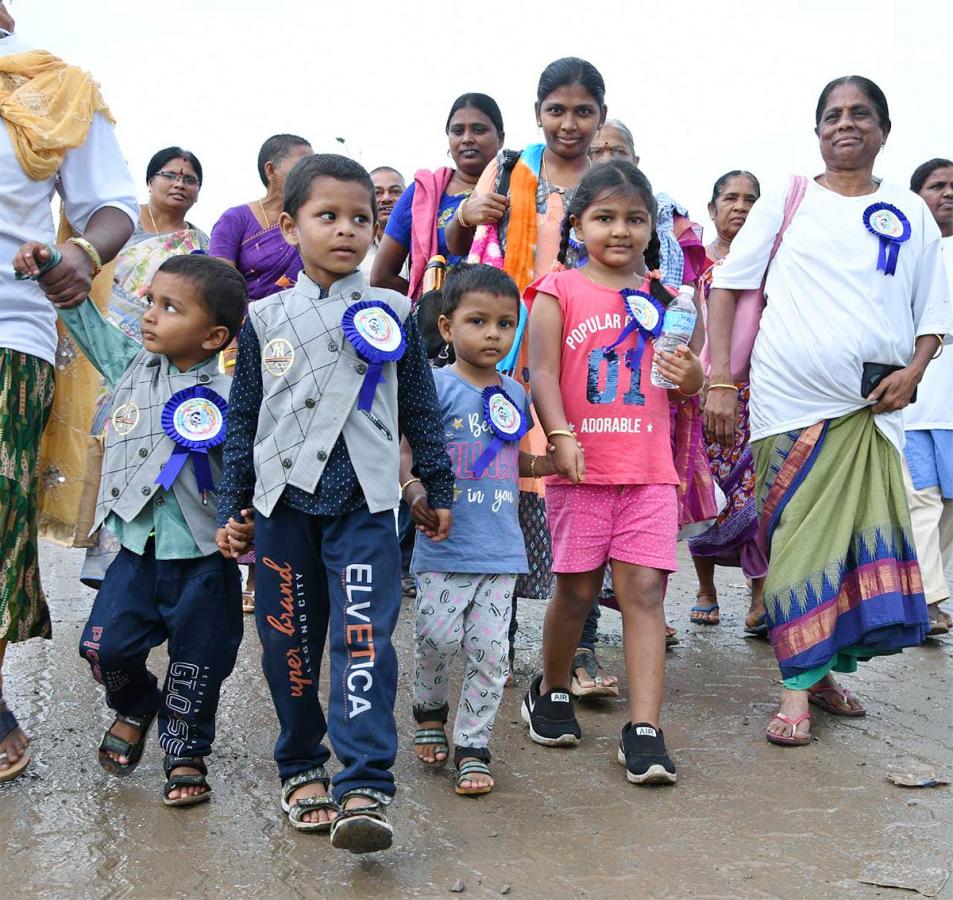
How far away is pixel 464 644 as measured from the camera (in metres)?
3.62

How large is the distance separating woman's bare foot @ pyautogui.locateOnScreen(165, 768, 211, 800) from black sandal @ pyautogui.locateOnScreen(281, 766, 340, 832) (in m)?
0.25

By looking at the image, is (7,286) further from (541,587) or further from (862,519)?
(862,519)

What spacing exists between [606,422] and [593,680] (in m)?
1.14

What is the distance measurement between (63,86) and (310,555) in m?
1.80

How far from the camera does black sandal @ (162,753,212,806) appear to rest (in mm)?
3230

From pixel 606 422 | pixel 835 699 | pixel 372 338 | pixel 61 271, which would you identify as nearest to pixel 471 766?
pixel 606 422

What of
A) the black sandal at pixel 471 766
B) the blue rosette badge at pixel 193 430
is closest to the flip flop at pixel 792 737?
the black sandal at pixel 471 766

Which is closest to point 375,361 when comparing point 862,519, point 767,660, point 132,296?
point 862,519

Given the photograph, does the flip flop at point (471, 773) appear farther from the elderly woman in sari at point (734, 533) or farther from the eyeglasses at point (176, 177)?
the eyeglasses at point (176, 177)

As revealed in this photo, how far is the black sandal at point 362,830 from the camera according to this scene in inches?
105

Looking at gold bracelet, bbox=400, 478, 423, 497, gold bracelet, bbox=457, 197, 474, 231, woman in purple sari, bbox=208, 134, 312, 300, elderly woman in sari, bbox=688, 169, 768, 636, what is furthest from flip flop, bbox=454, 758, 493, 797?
woman in purple sari, bbox=208, 134, 312, 300

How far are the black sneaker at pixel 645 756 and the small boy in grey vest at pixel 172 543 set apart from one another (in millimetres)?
1263

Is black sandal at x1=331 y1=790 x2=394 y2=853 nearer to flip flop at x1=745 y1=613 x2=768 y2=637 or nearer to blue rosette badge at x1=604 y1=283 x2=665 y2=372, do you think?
blue rosette badge at x1=604 y1=283 x2=665 y2=372

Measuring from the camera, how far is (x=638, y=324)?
389 cm
